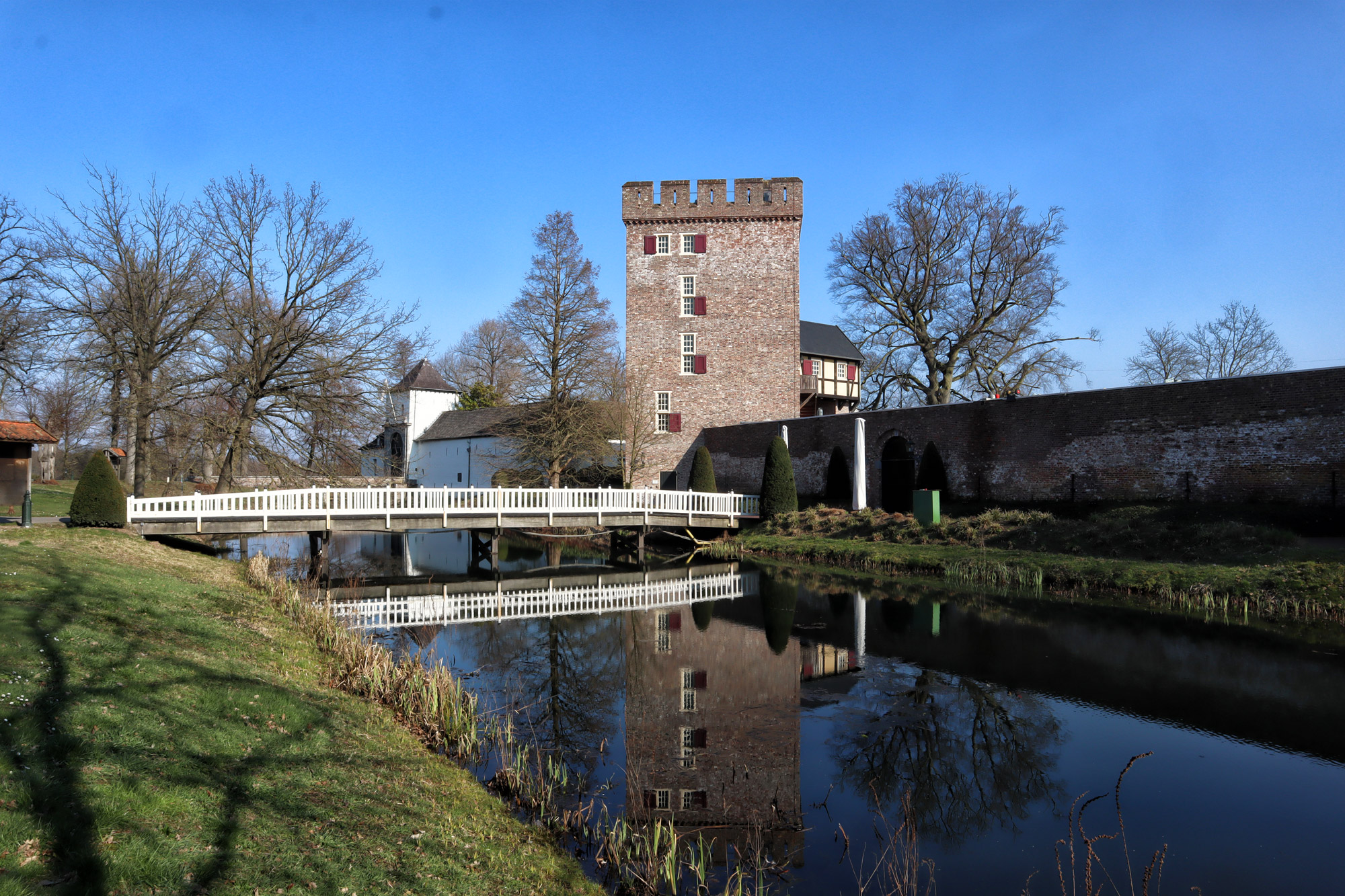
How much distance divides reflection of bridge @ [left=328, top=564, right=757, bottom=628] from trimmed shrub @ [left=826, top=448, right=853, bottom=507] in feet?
22.0

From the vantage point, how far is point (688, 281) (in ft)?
97.3

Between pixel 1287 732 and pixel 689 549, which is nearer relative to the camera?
pixel 1287 732

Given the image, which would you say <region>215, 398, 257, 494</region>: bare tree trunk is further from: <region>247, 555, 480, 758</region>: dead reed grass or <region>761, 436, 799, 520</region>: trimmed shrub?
<region>761, 436, 799, 520</region>: trimmed shrub

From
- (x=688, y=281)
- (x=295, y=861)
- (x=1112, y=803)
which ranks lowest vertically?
(x=1112, y=803)

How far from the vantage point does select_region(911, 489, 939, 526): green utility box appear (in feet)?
59.1

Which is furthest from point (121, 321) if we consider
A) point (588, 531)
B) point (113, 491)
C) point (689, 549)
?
point (689, 549)

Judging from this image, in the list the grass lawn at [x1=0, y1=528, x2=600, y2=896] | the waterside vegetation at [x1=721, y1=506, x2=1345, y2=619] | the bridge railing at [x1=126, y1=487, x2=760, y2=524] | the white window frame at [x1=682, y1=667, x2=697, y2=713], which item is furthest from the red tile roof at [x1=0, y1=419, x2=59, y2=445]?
the white window frame at [x1=682, y1=667, x2=697, y2=713]

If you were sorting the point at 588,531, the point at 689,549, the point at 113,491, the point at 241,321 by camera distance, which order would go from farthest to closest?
1. the point at 588,531
2. the point at 689,549
3. the point at 241,321
4. the point at 113,491

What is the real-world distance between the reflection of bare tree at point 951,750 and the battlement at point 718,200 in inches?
928

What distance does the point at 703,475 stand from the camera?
23516 millimetres

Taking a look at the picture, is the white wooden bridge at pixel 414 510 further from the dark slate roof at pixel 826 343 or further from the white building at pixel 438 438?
the dark slate roof at pixel 826 343

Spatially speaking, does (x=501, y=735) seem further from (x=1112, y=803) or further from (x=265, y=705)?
(x=1112, y=803)

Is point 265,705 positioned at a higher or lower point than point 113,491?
lower

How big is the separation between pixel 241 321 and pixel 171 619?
13.4m
